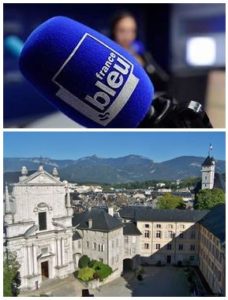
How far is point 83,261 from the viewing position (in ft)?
3.50

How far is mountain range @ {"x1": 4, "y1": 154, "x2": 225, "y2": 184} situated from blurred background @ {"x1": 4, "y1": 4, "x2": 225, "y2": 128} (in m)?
0.22

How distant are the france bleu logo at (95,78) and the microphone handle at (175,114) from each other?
11cm

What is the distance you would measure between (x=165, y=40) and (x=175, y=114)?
3.26m

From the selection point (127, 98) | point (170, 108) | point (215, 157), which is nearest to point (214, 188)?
point (215, 157)

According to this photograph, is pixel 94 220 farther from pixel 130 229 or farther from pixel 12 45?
pixel 12 45

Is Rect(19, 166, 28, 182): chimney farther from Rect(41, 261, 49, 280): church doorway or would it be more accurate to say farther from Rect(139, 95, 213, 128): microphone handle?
Rect(139, 95, 213, 128): microphone handle

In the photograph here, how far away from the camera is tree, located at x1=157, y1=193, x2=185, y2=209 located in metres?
1.06

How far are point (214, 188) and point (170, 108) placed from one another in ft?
0.97

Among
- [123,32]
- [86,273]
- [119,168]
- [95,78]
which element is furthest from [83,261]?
[123,32]

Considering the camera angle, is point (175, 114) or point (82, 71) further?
point (175, 114)

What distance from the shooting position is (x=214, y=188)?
1.04 meters

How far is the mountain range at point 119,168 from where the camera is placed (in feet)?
3.42

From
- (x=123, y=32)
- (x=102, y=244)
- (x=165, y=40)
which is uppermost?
(x=165, y=40)

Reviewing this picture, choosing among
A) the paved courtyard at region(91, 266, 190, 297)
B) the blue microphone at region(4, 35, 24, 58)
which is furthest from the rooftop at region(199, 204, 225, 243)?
the blue microphone at region(4, 35, 24, 58)
